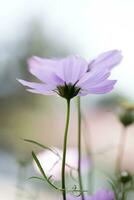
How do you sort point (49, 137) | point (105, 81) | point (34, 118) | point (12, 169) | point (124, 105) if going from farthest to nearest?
point (34, 118) → point (49, 137) → point (12, 169) → point (124, 105) → point (105, 81)

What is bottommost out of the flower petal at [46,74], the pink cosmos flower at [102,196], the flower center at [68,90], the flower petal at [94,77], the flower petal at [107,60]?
the pink cosmos flower at [102,196]

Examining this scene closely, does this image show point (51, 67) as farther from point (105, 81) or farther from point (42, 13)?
point (42, 13)

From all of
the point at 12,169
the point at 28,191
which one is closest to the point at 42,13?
the point at 12,169

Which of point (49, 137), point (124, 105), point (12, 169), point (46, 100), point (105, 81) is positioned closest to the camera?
point (105, 81)
